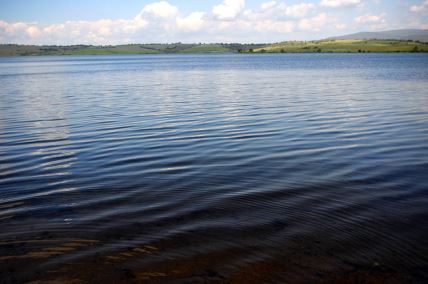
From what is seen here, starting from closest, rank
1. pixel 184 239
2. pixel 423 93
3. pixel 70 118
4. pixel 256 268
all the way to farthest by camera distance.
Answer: pixel 256 268
pixel 184 239
pixel 70 118
pixel 423 93

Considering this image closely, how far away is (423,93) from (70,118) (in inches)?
1274

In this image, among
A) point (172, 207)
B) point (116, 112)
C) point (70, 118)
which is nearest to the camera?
point (172, 207)

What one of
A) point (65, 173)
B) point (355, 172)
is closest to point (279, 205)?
point (355, 172)

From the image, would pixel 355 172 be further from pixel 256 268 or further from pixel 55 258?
pixel 55 258

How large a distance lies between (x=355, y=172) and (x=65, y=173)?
1026 centimetres

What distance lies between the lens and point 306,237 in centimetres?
830

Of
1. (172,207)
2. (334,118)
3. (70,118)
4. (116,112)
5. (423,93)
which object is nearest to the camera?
(172,207)

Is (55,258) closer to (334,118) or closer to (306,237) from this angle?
(306,237)

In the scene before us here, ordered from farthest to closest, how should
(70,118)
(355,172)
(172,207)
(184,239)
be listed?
1. (70,118)
2. (355,172)
3. (172,207)
4. (184,239)

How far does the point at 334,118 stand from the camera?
2377 cm

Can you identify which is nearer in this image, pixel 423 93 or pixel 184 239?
pixel 184 239

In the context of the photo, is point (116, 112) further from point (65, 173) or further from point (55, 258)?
point (55, 258)

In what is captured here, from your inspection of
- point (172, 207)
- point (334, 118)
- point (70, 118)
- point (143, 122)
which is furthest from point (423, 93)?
point (172, 207)

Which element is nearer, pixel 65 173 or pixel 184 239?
pixel 184 239
